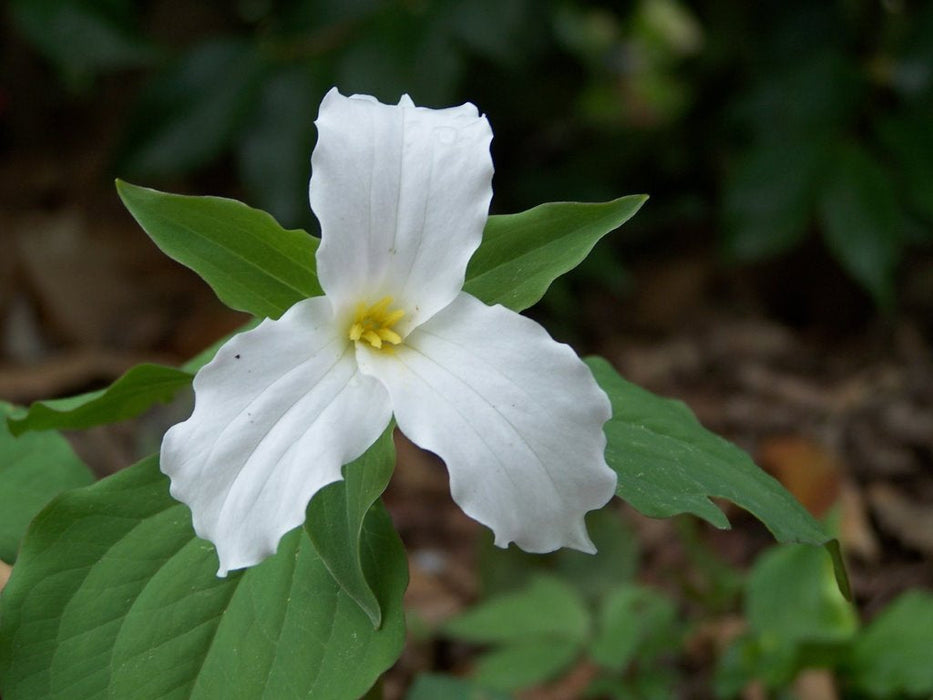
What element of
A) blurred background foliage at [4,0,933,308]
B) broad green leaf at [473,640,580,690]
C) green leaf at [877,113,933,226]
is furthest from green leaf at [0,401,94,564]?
green leaf at [877,113,933,226]

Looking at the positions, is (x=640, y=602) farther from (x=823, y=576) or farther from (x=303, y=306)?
(x=303, y=306)

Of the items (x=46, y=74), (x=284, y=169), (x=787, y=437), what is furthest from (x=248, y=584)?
(x=46, y=74)

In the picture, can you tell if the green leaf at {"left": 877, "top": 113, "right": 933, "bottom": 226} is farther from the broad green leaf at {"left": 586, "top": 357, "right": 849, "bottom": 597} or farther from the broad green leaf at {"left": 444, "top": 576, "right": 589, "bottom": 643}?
the broad green leaf at {"left": 586, "top": 357, "right": 849, "bottom": 597}

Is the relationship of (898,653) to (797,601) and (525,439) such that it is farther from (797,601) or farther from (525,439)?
(525,439)

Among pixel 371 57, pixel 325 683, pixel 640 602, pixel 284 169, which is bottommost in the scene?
pixel 640 602

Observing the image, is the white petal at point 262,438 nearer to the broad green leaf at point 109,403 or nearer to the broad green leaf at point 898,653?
the broad green leaf at point 109,403
